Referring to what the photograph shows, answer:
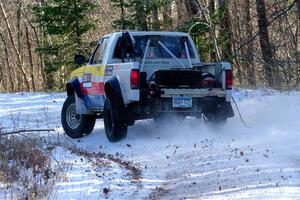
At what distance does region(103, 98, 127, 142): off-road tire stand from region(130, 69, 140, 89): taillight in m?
0.66

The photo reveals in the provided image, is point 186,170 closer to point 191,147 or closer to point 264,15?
point 191,147

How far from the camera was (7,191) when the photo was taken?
708 centimetres

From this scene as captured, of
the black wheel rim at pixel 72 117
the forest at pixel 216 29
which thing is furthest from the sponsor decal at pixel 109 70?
the forest at pixel 216 29

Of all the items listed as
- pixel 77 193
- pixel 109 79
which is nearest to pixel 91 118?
pixel 109 79

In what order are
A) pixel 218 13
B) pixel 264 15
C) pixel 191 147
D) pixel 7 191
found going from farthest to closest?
pixel 264 15, pixel 218 13, pixel 191 147, pixel 7 191

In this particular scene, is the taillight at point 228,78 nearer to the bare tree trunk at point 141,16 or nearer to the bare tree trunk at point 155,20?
the bare tree trunk at point 155,20

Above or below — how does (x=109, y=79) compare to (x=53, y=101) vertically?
above

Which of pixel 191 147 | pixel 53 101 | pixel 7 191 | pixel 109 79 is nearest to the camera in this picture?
pixel 7 191

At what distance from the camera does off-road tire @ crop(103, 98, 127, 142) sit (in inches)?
434

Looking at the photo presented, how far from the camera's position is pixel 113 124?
11078 millimetres

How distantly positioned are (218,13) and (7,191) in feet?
48.0

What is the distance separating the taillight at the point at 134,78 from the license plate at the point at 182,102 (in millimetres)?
821

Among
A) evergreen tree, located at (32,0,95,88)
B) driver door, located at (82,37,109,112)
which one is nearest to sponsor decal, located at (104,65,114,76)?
driver door, located at (82,37,109,112)

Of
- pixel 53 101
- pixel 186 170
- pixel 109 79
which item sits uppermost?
pixel 109 79
